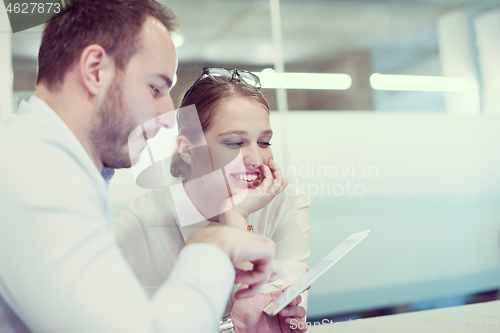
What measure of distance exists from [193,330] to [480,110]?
2.02m

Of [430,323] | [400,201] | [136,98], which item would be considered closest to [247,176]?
[136,98]

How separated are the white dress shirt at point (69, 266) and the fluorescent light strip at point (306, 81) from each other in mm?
1090

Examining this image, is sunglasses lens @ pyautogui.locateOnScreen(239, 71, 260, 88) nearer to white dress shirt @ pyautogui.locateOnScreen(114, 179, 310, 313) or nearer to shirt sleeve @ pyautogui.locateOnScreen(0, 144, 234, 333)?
white dress shirt @ pyautogui.locateOnScreen(114, 179, 310, 313)

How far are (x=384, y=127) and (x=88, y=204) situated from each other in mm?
1591

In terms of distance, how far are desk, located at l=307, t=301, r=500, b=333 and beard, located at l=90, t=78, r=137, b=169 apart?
2.89 feet

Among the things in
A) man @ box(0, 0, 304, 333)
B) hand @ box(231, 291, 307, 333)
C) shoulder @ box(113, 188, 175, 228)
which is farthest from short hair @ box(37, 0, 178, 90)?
hand @ box(231, 291, 307, 333)

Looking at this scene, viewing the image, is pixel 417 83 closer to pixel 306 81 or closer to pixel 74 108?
pixel 306 81

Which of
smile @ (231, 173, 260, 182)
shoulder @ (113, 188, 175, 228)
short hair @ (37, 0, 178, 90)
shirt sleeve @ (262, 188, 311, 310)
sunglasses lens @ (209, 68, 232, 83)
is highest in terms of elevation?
short hair @ (37, 0, 178, 90)

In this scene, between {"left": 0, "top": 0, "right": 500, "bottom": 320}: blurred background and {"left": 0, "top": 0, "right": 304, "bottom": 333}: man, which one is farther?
{"left": 0, "top": 0, "right": 500, "bottom": 320}: blurred background

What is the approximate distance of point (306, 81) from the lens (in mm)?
1566

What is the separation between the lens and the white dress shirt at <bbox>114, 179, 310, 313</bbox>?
75 cm

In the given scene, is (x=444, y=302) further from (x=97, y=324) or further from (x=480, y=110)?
(x=97, y=324)

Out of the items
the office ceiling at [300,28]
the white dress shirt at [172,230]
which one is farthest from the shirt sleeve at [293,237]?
the office ceiling at [300,28]

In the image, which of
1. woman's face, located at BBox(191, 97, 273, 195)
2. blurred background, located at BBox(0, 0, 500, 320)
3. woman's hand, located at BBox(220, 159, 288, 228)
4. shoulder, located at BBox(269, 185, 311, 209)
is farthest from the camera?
blurred background, located at BBox(0, 0, 500, 320)
